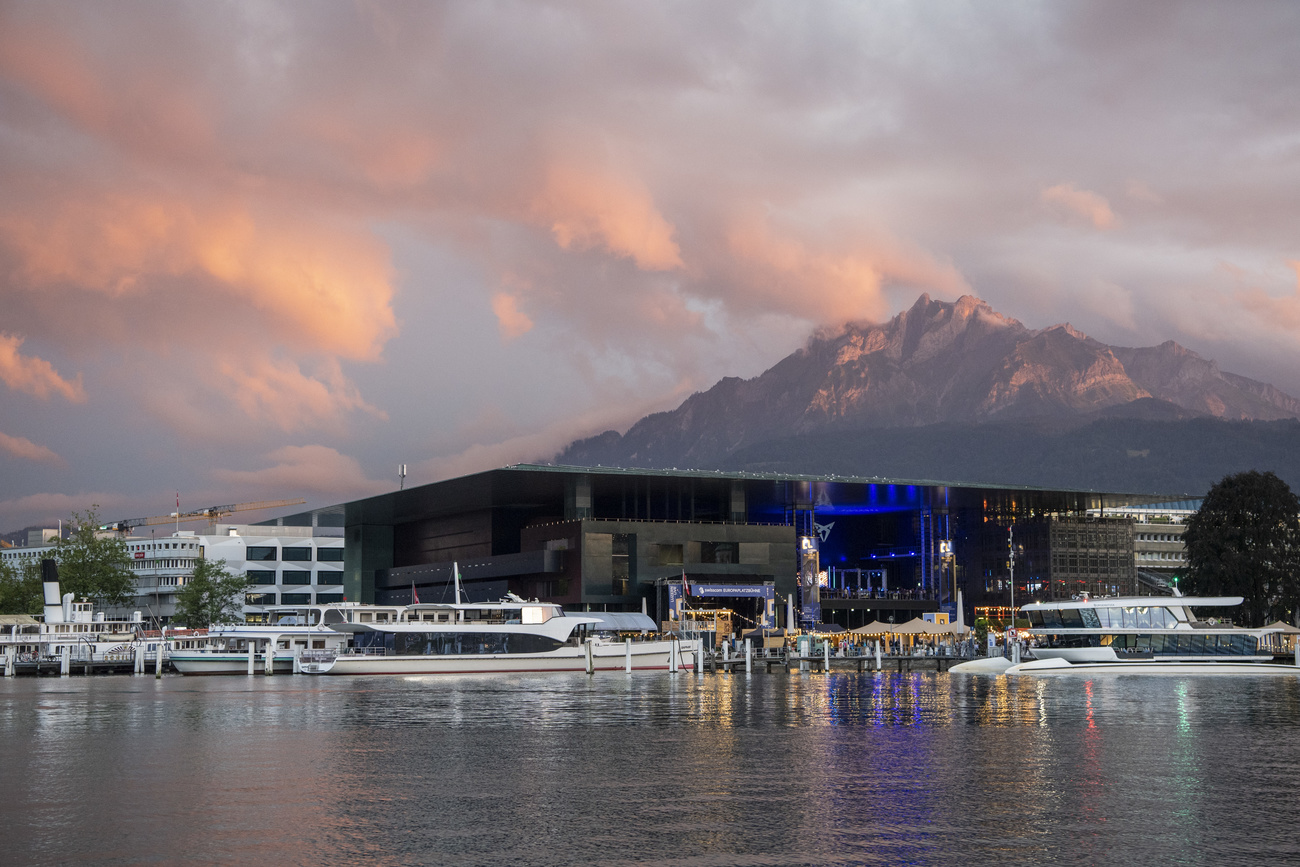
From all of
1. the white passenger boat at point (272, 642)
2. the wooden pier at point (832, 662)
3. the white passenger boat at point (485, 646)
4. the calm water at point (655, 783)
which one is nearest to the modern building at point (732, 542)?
the wooden pier at point (832, 662)

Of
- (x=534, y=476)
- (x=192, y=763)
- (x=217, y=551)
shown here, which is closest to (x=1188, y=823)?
(x=192, y=763)

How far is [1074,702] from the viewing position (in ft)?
167

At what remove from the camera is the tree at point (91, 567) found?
4668 inches

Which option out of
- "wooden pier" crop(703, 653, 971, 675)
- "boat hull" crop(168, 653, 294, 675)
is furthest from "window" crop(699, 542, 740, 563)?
"boat hull" crop(168, 653, 294, 675)

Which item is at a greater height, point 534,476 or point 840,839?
point 534,476

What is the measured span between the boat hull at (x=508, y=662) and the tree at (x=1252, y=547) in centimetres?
4283

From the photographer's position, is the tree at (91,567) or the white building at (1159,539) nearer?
the tree at (91,567)

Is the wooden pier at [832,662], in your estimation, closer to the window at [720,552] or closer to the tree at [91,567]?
the window at [720,552]

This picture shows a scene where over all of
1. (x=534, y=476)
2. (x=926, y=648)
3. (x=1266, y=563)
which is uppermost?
(x=534, y=476)

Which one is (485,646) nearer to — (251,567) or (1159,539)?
(251,567)

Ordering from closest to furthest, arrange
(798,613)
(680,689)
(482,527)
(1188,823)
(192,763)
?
(1188,823), (192,763), (680,689), (798,613), (482,527)

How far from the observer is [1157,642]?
2936 inches

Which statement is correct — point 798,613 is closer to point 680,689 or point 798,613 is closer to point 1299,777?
point 680,689

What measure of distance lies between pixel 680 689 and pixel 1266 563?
57.1 m
